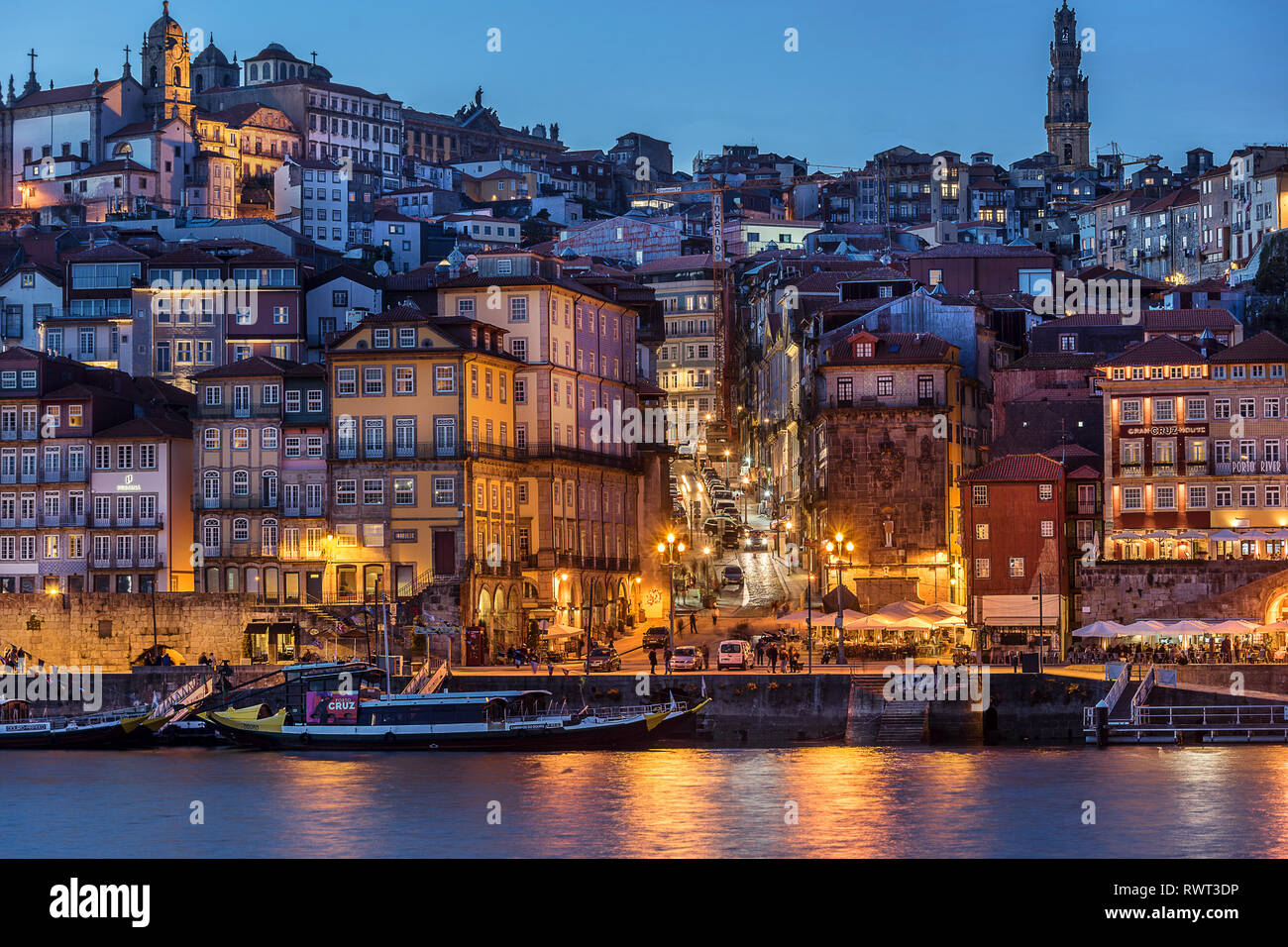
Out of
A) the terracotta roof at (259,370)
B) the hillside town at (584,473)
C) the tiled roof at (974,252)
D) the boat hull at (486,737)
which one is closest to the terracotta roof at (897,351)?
the hillside town at (584,473)

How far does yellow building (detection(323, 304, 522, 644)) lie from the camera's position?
84750mm

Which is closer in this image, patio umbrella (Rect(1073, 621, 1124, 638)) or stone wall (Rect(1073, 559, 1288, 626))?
patio umbrella (Rect(1073, 621, 1124, 638))

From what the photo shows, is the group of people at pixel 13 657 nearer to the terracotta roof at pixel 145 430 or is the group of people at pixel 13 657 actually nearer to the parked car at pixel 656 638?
the terracotta roof at pixel 145 430

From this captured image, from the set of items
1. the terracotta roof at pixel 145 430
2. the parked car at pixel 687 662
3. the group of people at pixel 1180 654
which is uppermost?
the terracotta roof at pixel 145 430

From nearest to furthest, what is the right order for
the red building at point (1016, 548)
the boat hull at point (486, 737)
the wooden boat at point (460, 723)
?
the boat hull at point (486, 737) < the wooden boat at point (460, 723) < the red building at point (1016, 548)

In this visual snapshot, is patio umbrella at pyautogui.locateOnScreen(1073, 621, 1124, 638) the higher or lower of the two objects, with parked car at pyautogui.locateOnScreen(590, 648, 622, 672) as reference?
higher

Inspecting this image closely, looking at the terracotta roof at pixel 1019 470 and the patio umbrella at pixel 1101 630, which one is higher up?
the terracotta roof at pixel 1019 470

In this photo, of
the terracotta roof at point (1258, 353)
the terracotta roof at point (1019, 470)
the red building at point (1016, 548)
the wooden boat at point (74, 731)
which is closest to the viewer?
the wooden boat at point (74, 731)

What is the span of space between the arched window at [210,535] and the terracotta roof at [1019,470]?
106 feet

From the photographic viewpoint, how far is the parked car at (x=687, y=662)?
71.8m

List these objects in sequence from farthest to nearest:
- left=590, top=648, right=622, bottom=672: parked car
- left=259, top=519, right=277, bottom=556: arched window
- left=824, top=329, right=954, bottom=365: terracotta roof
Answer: left=824, top=329, right=954, bottom=365: terracotta roof → left=259, top=519, right=277, bottom=556: arched window → left=590, top=648, right=622, bottom=672: parked car

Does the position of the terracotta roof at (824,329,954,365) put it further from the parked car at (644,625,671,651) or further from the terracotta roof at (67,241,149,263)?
the terracotta roof at (67,241,149,263)

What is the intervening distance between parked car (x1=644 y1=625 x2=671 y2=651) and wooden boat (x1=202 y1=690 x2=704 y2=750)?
10.2m

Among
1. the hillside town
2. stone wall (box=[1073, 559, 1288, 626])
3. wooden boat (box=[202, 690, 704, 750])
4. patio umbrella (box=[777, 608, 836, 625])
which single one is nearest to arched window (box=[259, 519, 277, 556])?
the hillside town
